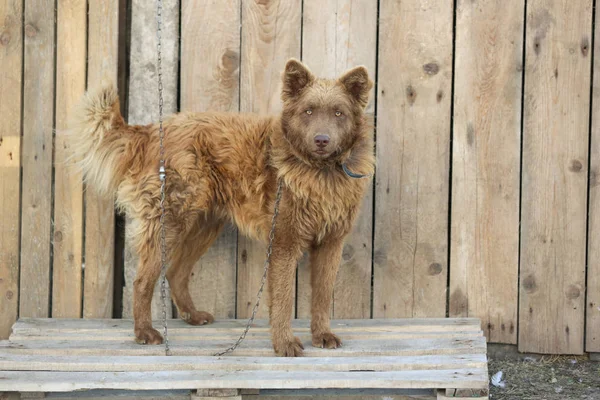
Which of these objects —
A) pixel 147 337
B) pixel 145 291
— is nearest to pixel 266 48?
pixel 145 291

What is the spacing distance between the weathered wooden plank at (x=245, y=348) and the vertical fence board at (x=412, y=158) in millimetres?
616

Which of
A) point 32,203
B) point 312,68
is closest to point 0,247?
point 32,203

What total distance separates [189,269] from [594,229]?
Result: 2721mm

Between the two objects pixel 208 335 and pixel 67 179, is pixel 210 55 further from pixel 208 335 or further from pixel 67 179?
pixel 208 335

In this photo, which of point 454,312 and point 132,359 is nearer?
point 132,359

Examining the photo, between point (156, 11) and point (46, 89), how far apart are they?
3.02 feet

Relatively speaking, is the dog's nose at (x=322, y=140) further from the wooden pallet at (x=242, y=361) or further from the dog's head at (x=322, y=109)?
the wooden pallet at (x=242, y=361)

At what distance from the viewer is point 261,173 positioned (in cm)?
452

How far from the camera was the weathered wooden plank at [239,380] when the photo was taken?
387 cm

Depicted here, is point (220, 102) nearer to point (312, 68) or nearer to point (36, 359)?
point (312, 68)

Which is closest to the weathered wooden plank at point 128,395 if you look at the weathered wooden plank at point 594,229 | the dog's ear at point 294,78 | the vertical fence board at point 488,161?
the dog's ear at point 294,78

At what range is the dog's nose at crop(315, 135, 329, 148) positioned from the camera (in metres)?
4.20

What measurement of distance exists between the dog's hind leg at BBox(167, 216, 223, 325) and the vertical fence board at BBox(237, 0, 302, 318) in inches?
34.1

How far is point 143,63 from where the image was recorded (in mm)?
5090
